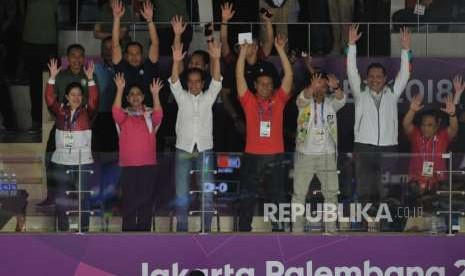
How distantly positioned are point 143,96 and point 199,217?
1.50m

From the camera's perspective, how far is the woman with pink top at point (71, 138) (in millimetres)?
15445

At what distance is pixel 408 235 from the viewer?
15570 mm

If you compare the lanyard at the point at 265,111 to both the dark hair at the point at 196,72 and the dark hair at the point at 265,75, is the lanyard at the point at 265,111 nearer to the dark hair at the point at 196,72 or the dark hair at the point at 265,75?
the dark hair at the point at 265,75

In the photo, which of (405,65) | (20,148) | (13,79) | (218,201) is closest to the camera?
(218,201)

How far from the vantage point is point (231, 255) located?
15656 mm

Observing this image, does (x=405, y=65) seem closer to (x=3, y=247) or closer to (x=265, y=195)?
(x=265, y=195)

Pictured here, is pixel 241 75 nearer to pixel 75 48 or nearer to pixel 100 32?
pixel 75 48

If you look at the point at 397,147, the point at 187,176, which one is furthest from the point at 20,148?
the point at 397,147

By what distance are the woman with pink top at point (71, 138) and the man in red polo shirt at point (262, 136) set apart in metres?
1.59

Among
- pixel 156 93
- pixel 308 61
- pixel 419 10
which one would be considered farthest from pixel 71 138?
pixel 419 10

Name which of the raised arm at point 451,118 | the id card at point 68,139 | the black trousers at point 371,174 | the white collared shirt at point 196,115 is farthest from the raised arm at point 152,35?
the raised arm at point 451,118

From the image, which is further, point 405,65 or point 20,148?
point 20,148

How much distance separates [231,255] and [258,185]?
→ 0.79 meters

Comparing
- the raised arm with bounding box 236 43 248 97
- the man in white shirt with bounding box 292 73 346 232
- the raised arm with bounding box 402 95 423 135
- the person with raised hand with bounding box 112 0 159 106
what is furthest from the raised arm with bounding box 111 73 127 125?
the raised arm with bounding box 402 95 423 135
